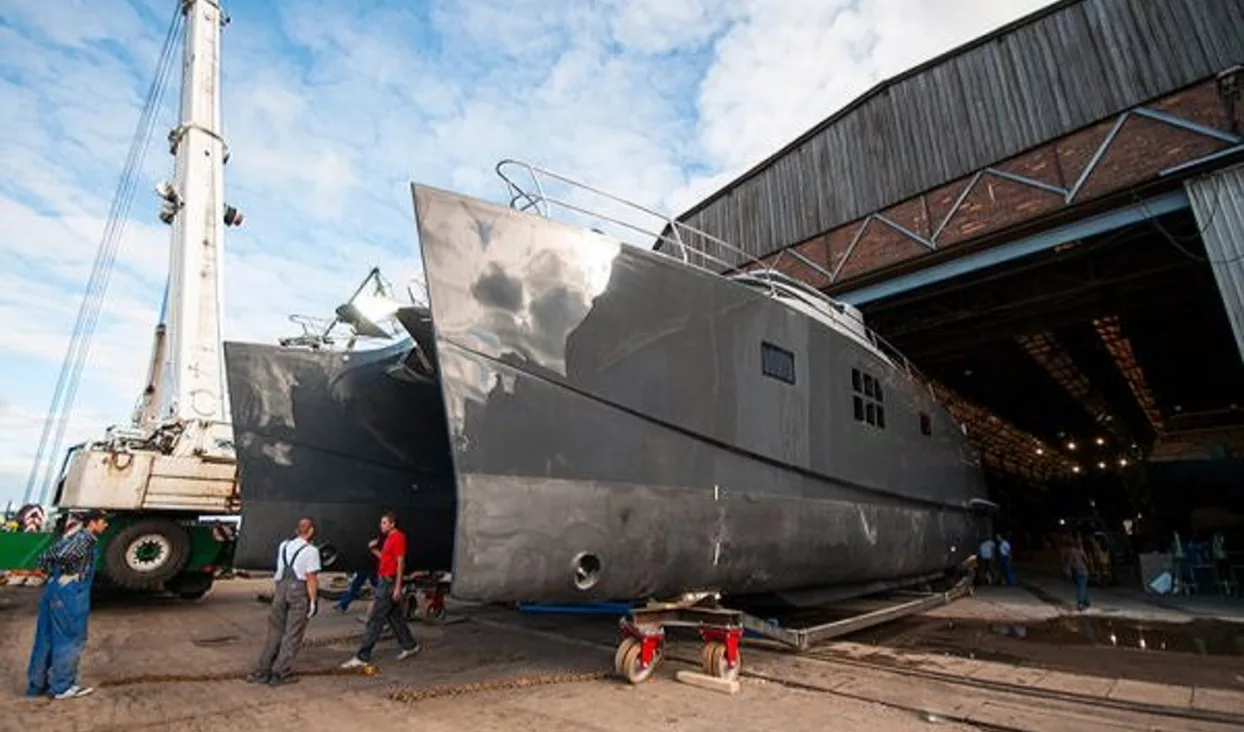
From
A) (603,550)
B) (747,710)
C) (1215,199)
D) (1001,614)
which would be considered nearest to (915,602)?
(1001,614)

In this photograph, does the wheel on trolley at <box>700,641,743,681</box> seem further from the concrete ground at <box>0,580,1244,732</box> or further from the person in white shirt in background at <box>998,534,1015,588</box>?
the person in white shirt in background at <box>998,534,1015,588</box>

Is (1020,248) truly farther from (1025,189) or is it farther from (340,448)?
(340,448)

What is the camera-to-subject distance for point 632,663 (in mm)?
4602

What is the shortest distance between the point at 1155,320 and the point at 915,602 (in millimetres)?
8701

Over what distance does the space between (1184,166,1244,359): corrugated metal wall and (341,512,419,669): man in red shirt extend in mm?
9487

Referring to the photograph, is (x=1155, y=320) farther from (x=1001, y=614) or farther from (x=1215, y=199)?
(x=1001, y=614)

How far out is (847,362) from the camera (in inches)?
268

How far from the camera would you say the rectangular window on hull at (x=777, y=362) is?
5.62 m

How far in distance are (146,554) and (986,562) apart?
15.1 m

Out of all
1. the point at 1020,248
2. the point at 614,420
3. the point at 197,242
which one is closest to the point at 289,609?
the point at 614,420

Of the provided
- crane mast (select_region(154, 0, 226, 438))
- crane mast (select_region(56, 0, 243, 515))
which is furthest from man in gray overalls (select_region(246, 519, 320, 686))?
crane mast (select_region(154, 0, 226, 438))

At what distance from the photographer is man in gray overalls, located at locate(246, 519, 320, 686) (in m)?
4.83

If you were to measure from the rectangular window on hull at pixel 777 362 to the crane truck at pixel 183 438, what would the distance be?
785cm

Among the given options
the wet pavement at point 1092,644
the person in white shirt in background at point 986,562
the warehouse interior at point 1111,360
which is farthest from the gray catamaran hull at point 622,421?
the person in white shirt in background at point 986,562
